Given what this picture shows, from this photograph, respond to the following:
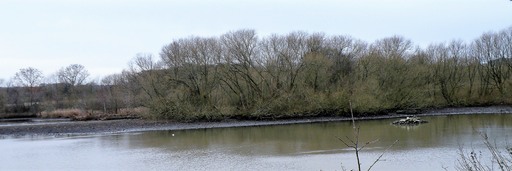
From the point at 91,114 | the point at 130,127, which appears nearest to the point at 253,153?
the point at 130,127

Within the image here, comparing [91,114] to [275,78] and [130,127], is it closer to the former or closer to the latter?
[130,127]

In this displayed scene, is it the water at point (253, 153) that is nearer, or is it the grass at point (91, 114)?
the water at point (253, 153)

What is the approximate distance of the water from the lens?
612 inches

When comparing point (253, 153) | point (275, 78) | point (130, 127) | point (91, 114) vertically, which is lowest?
point (253, 153)

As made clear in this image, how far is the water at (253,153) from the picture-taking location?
612 inches

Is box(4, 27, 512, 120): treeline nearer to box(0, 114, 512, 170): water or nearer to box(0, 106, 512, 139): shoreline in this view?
box(0, 106, 512, 139): shoreline

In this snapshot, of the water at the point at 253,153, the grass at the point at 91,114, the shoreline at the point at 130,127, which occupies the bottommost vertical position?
the water at the point at 253,153

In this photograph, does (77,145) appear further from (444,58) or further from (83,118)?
(444,58)

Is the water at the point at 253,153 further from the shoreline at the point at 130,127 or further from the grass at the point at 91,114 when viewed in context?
the grass at the point at 91,114

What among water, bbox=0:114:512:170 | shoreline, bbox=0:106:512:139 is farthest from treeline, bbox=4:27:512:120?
water, bbox=0:114:512:170

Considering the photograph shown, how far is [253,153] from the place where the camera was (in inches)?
762

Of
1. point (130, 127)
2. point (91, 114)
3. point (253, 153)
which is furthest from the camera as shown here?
point (91, 114)

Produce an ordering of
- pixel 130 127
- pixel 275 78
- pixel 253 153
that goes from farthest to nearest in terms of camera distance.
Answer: pixel 275 78 → pixel 130 127 → pixel 253 153

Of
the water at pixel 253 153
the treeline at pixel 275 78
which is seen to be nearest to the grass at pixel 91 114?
the treeline at pixel 275 78
